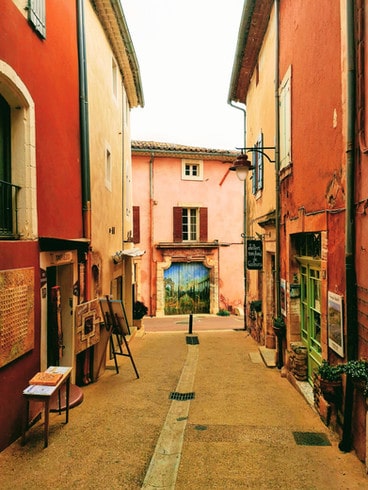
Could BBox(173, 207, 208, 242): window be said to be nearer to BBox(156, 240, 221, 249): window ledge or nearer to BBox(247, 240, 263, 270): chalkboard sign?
BBox(156, 240, 221, 249): window ledge

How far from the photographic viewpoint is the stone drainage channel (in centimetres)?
370

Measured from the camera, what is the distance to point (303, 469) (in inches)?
152

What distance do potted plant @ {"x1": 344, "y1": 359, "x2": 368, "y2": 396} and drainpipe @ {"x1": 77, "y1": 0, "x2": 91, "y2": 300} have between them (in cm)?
510

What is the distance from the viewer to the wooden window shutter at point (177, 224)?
826 inches

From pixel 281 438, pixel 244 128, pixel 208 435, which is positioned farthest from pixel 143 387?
pixel 244 128

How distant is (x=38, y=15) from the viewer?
532 cm

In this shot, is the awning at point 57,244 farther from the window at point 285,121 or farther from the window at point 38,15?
the window at point 285,121

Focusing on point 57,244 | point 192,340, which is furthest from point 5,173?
point 192,340

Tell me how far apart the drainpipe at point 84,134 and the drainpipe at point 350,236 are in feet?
16.1

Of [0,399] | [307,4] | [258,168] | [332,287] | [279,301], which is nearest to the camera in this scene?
[0,399]

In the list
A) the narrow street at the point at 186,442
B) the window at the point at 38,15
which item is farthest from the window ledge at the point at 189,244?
the window at the point at 38,15

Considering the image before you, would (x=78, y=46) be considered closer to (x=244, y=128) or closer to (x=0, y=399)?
(x=0, y=399)

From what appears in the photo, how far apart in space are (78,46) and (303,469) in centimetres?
774

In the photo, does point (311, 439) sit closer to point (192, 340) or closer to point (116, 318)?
point (116, 318)
